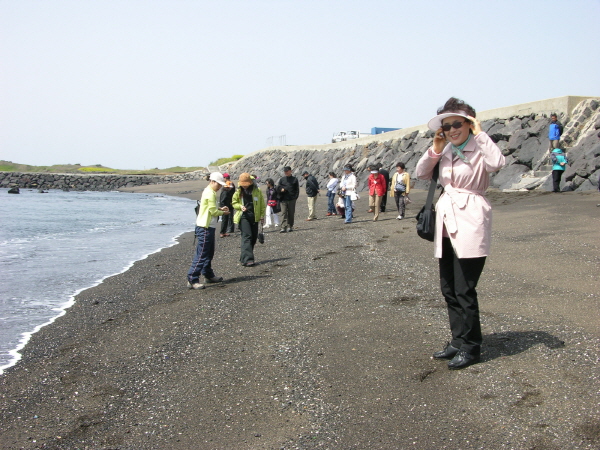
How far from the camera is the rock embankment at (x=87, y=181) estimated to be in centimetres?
8044

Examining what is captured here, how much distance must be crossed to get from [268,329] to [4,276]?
8203 mm

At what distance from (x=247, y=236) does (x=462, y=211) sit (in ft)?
23.2

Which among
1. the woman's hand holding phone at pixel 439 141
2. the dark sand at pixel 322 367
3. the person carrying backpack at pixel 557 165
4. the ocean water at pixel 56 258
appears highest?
the woman's hand holding phone at pixel 439 141

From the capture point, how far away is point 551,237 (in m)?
10.6

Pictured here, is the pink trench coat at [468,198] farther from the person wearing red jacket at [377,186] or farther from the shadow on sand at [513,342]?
the person wearing red jacket at [377,186]

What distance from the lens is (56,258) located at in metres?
14.9

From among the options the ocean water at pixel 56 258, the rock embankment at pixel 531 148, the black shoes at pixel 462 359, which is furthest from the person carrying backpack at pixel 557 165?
the black shoes at pixel 462 359

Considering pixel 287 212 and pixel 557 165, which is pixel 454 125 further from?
pixel 557 165

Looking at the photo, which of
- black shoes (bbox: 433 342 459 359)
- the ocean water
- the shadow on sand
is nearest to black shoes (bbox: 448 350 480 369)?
black shoes (bbox: 433 342 459 359)

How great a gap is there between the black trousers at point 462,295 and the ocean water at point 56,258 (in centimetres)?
463

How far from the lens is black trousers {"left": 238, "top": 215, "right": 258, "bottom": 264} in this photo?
11016 millimetres

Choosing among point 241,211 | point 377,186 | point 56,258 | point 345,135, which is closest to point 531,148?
point 377,186

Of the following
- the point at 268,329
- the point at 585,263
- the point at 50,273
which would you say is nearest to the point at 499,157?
the point at 268,329

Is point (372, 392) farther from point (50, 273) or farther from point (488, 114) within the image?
point (488, 114)
